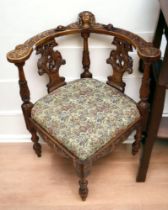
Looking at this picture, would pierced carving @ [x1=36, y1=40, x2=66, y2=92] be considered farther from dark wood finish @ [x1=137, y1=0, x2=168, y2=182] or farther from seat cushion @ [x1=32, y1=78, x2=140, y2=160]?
dark wood finish @ [x1=137, y1=0, x2=168, y2=182]

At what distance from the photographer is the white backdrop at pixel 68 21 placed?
1445mm

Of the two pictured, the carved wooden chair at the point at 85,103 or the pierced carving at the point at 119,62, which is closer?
the carved wooden chair at the point at 85,103

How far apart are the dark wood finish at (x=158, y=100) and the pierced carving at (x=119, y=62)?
0.46 ft

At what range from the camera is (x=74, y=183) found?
1.64 m

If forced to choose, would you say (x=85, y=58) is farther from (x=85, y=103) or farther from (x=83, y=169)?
(x=83, y=169)

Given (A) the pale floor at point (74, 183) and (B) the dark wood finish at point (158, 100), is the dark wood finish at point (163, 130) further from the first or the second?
(A) the pale floor at point (74, 183)

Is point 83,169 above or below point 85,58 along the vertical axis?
below

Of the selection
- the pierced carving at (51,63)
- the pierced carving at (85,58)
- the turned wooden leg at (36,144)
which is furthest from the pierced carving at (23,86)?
the pierced carving at (85,58)

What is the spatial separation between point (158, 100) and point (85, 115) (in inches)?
13.8

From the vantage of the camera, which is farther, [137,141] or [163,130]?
[137,141]

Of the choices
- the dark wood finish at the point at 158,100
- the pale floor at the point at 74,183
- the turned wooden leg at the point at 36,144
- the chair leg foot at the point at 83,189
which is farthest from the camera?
the turned wooden leg at the point at 36,144

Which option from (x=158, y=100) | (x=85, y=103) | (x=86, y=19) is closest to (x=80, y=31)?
(x=86, y=19)

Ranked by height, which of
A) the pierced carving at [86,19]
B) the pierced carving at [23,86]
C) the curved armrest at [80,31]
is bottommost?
the pierced carving at [23,86]

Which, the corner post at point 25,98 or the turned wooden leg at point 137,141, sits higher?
the corner post at point 25,98
